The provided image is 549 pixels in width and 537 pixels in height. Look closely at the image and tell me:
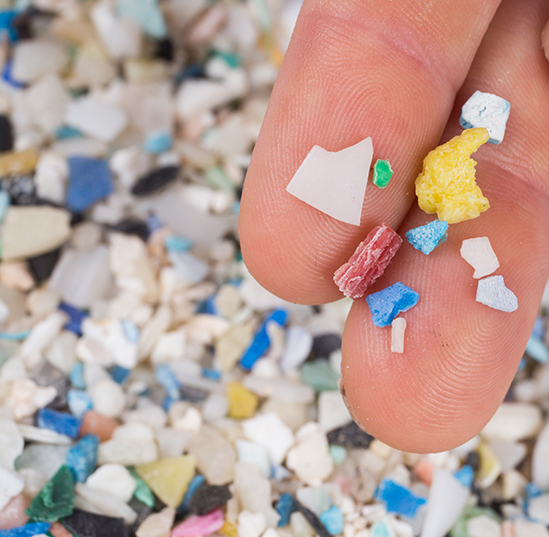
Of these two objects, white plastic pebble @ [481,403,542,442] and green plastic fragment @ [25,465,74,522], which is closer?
green plastic fragment @ [25,465,74,522]

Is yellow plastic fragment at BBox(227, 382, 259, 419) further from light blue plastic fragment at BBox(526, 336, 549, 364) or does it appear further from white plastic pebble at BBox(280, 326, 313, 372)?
light blue plastic fragment at BBox(526, 336, 549, 364)

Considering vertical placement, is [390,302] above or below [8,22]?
above

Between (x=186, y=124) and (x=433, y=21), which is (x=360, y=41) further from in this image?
(x=186, y=124)

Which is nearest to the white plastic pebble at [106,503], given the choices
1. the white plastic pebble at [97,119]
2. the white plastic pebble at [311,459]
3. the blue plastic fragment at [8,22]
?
the white plastic pebble at [311,459]

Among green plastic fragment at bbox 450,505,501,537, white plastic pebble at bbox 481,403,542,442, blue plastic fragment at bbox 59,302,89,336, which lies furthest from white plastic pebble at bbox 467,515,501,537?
blue plastic fragment at bbox 59,302,89,336

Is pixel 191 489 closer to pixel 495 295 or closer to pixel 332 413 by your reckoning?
pixel 332 413

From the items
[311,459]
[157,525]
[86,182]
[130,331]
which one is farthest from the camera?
[86,182]

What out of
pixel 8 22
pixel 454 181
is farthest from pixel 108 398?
pixel 8 22
